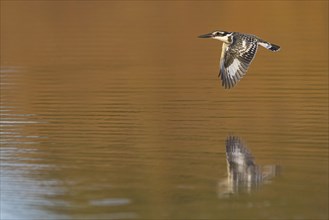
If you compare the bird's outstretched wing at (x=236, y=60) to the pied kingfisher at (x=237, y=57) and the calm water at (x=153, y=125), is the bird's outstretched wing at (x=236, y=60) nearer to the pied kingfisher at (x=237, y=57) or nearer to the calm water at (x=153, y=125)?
the pied kingfisher at (x=237, y=57)

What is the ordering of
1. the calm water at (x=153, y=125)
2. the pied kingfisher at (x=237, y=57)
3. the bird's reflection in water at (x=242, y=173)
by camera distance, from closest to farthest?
1. the calm water at (x=153, y=125)
2. the bird's reflection in water at (x=242, y=173)
3. the pied kingfisher at (x=237, y=57)

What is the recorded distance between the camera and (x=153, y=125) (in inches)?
712

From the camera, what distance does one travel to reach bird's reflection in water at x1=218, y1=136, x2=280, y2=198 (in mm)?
13307

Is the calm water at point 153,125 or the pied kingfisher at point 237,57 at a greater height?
the pied kingfisher at point 237,57

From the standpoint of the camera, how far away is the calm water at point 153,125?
12.7 meters

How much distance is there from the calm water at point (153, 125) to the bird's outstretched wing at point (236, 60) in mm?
703

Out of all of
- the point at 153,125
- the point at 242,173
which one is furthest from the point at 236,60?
the point at 242,173

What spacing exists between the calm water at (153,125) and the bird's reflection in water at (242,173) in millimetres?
113

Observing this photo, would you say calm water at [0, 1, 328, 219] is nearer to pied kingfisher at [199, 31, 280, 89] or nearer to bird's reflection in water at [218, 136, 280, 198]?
bird's reflection in water at [218, 136, 280, 198]

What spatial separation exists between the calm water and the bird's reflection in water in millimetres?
113

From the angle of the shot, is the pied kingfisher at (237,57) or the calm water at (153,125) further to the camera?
the pied kingfisher at (237,57)

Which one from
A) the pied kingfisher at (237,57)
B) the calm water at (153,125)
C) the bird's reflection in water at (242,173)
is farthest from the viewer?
the pied kingfisher at (237,57)

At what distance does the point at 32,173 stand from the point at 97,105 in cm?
627

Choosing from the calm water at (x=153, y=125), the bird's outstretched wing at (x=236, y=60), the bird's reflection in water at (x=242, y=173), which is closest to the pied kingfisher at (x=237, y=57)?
the bird's outstretched wing at (x=236, y=60)
